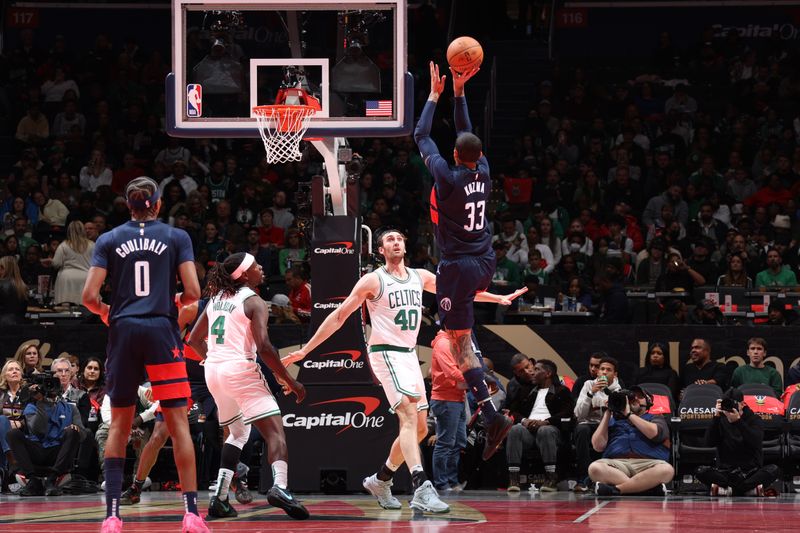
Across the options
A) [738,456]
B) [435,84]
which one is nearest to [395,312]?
[435,84]

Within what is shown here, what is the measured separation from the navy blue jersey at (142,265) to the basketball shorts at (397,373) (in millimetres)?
2981

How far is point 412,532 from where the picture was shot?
9.18 m

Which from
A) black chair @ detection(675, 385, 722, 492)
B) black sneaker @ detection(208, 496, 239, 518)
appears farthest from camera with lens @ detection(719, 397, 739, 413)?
A: black sneaker @ detection(208, 496, 239, 518)

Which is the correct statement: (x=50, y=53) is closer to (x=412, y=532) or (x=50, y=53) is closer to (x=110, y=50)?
(x=110, y=50)

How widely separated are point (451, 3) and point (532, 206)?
626 cm

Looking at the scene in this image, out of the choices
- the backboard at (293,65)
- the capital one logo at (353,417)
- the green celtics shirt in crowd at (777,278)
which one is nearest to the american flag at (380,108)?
the backboard at (293,65)

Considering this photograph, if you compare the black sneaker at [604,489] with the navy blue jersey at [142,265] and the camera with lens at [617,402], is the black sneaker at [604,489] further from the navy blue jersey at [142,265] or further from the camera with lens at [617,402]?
the navy blue jersey at [142,265]

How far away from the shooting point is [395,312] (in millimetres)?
11195

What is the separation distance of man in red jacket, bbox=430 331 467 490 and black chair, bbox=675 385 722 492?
2.78 m

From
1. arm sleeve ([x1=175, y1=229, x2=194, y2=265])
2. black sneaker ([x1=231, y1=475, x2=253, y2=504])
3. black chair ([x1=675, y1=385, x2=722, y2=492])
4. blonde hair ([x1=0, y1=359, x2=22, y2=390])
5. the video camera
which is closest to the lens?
arm sleeve ([x1=175, y1=229, x2=194, y2=265])

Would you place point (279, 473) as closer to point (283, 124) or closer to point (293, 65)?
point (283, 124)

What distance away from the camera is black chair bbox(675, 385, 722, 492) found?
1453 centimetres

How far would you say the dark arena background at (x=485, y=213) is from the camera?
12.6 m

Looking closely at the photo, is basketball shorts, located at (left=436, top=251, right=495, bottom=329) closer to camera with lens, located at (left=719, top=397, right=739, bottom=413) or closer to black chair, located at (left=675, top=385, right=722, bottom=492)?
camera with lens, located at (left=719, top=397, right=739, bottom=413)
